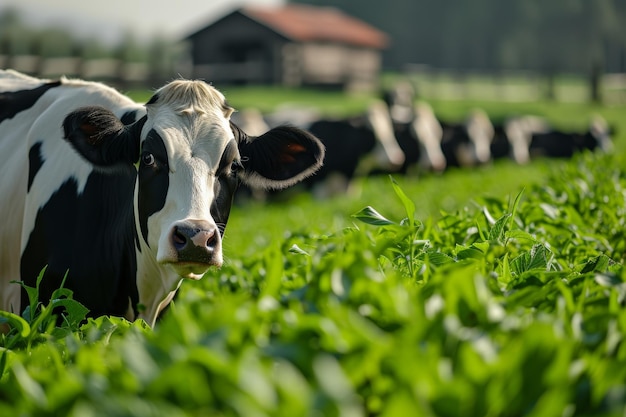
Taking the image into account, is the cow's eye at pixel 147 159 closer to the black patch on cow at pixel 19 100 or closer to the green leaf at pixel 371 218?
the black patch on cow at pixel 19 100

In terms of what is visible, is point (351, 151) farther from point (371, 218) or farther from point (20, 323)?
point (20, 323)

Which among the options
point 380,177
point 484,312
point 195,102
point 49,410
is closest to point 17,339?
point 49,410

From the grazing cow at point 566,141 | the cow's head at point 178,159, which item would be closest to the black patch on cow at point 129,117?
the cow's head at point 178,159

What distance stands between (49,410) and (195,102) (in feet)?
9.01

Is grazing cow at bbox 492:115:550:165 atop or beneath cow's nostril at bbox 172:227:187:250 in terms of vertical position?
beneath

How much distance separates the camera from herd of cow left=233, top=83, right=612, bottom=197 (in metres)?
19.2

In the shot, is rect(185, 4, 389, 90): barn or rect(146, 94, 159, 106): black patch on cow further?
rect(185, 4, 389, 90): barn

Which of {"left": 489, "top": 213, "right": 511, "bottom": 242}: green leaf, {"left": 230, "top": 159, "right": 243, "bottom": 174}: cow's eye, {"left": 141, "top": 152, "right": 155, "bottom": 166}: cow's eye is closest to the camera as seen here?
{"left": 489, "top": 213, "right": 511, "bottom": 242}: green leaf

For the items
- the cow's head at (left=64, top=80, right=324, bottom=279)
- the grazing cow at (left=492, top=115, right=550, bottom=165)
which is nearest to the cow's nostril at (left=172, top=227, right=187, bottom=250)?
the cow's head at (left=64, top=80, right=324, bottom=279)

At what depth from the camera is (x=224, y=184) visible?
403 cm

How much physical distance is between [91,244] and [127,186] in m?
0.34

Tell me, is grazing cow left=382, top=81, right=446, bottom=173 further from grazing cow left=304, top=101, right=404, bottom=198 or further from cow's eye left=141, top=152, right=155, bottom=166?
cow's eye left=141, top=152, right=155, bottom=166

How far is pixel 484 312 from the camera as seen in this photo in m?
Result: 1.79

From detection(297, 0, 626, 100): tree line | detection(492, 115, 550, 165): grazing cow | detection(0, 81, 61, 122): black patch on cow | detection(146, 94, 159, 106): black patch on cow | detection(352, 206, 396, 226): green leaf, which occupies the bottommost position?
detection(297, 0, 626, 100): tree line
